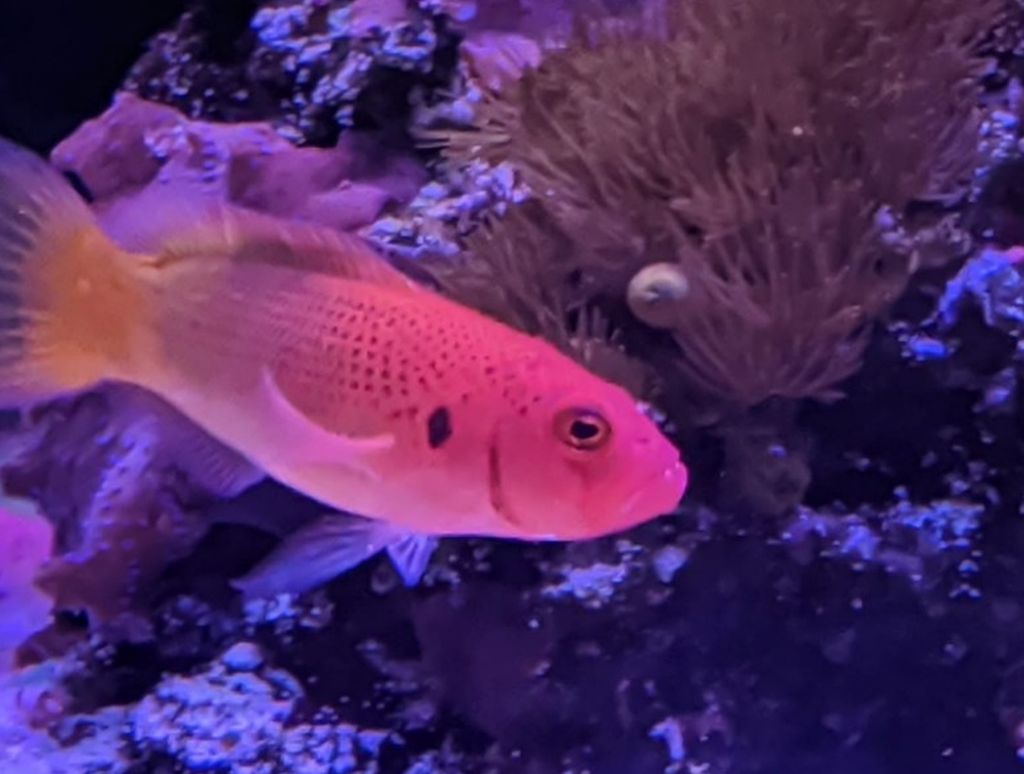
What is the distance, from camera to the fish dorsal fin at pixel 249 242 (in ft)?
4.65

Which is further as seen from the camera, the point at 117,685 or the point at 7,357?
the point at 117,685

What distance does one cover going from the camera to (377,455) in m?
1.33

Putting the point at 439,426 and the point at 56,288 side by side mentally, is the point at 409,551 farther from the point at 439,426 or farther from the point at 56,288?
the point at 56,288

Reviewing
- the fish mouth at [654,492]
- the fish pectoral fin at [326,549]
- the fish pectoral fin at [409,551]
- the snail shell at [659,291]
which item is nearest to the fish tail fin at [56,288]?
the fish pectoral fin at [326,549]

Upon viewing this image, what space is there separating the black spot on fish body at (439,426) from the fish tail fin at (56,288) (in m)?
0.37

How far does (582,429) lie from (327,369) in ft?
0.97

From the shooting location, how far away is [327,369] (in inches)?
54.3

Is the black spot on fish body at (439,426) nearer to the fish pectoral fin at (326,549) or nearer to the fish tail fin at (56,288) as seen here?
the fish pectoral fin at (326,549)

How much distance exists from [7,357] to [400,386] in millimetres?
480

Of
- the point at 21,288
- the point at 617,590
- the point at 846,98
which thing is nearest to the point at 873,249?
the point at 846,98

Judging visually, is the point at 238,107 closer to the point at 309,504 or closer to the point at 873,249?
the point at 309,504

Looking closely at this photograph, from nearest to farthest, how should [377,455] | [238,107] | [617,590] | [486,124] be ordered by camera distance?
1. [377,455]
2. [617,590]
3. [486,124]
4. [238,107]

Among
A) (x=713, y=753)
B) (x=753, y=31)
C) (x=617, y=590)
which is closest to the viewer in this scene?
(x=713, y=753)

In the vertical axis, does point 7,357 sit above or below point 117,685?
above
